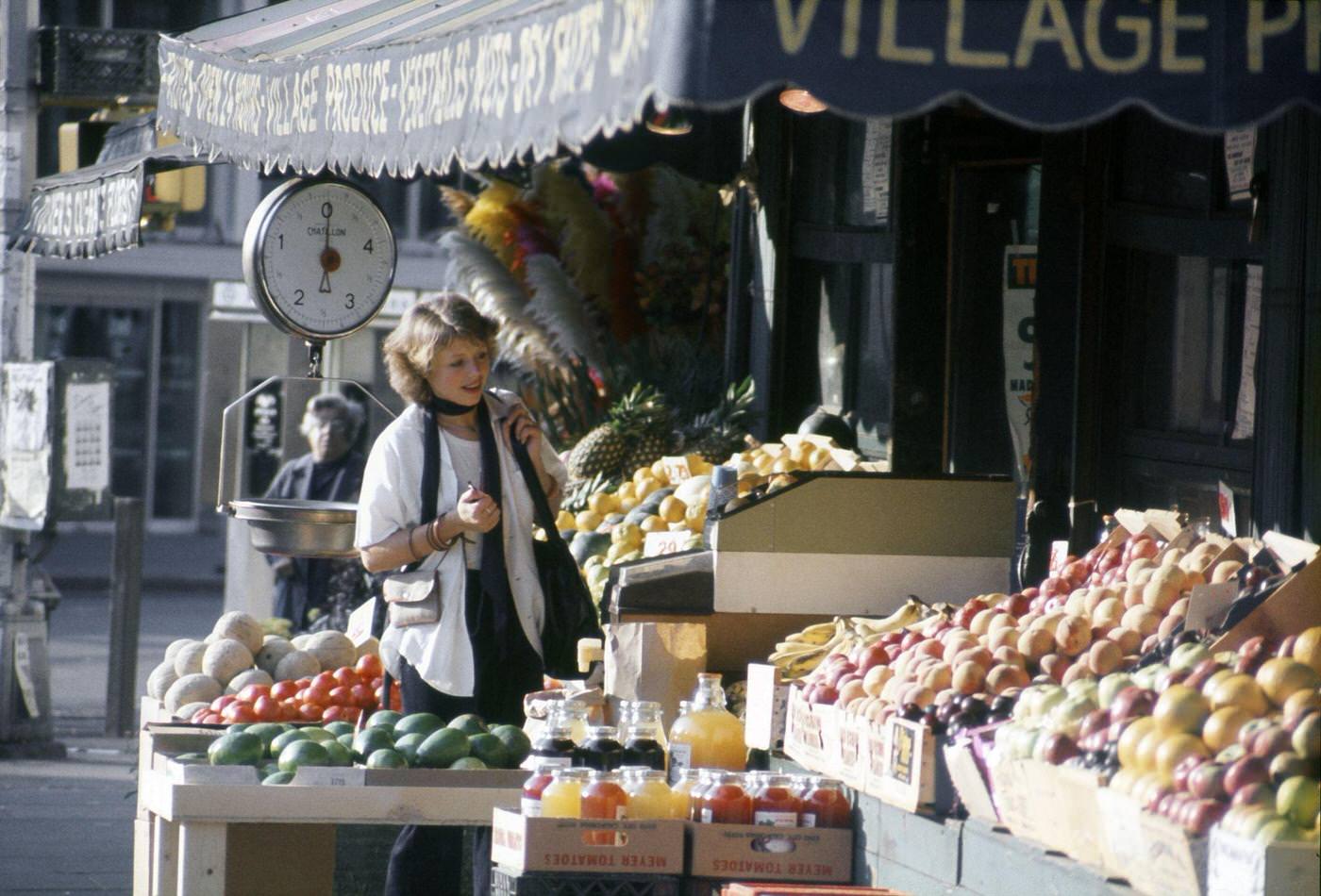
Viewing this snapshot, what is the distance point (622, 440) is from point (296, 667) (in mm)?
2505

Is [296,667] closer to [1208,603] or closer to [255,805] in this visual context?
[255,805]

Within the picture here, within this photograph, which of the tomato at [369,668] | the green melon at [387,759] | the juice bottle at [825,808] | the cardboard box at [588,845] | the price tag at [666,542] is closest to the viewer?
the cardboard box at [588,845]

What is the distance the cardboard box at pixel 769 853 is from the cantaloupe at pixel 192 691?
294 cm

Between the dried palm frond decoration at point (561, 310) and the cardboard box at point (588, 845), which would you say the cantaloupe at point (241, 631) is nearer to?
the cardboard box at point (588, 845)

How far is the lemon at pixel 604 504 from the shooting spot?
8.72 meters

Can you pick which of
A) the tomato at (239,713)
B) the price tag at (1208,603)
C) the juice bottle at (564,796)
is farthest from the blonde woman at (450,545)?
the price tag at (1208,603)

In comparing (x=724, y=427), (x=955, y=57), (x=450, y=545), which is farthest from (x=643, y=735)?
(x=724, y=427)

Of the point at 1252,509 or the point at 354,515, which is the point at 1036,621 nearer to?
the point at 1252,509

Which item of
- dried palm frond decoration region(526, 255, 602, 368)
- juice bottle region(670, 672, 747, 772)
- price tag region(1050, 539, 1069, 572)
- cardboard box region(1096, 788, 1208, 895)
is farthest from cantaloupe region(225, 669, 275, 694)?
cardboard box region(1096, 788, 1208, 895)

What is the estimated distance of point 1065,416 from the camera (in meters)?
6.84

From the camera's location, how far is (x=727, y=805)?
15.7 ft

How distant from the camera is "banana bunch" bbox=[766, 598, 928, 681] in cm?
567

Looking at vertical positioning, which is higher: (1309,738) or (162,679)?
(1309,738)

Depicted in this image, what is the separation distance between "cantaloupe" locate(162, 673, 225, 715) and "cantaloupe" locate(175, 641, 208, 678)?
0.57 feet
